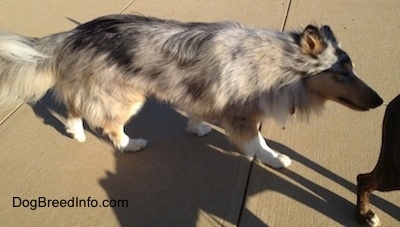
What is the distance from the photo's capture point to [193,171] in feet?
10.5

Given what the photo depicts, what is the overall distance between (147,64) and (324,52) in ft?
4.45

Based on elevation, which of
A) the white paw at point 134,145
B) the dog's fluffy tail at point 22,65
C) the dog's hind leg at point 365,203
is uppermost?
the dog's fluffy tail at point 22,65

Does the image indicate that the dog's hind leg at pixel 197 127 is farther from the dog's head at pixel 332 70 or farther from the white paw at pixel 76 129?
the dog's head at pixel 332 70

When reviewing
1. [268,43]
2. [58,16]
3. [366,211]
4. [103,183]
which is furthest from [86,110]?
[58,16]

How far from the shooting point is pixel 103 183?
3.15 metres

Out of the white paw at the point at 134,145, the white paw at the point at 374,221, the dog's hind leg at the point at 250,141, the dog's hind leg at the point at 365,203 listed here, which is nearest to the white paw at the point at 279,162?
the dog's hind leg at the point at 250,141

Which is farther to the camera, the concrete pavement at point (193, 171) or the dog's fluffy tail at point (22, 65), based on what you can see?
the dog's fluffy tail at point (22, 65)

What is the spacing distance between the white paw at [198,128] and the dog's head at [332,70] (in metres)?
1.17

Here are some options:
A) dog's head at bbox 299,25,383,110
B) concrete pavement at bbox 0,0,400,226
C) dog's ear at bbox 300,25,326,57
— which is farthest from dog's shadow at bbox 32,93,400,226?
dog's ear at bbox 300,25,326,57

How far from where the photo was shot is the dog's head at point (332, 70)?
266cm

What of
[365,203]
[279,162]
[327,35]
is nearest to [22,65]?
[279,162]

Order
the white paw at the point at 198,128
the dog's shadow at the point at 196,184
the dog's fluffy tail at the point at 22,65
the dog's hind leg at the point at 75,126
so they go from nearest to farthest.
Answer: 1. the dog's shadow at the point at 196,184
2. the dog's fluffy tail at the point at 22,65
3. the dog's hind leg at the point at 75,126
4. the white paw at the point at 198,128

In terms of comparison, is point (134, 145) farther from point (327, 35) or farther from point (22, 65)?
point (327, 35)

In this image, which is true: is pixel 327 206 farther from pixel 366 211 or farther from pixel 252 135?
pixel 252 135
